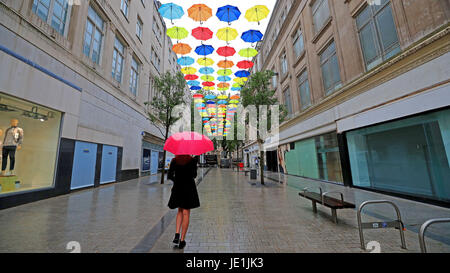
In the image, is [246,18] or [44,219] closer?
[44,219]

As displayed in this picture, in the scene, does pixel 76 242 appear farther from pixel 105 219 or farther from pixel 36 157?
pixel 36 157

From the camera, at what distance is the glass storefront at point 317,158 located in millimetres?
11930

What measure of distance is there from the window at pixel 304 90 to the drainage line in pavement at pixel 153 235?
1451cm

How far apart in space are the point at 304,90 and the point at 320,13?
227 inches

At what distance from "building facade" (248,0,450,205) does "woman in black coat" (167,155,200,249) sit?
27.7 ft

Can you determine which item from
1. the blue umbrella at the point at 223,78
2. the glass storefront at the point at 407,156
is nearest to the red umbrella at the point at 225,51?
the blue umbrella at the point at 223,78

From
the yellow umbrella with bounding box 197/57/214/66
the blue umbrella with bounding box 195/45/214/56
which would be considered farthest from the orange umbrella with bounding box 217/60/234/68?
the blue umbrella with bounding box 195/45/214/56

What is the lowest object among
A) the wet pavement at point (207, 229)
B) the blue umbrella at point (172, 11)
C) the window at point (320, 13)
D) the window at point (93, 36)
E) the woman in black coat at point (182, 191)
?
the wet pavement at point (207, 229)

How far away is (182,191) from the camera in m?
3.39

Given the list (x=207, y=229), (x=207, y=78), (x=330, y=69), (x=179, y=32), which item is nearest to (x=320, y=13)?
(x=330, y=69)

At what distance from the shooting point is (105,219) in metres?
4.96

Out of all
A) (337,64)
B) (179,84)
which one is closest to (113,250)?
(179,84)

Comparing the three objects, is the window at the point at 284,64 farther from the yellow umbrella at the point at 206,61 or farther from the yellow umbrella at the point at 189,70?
the yellow umbrella at the point at 189,70
